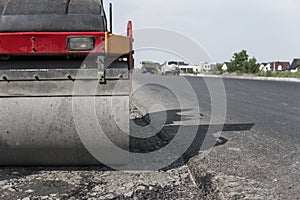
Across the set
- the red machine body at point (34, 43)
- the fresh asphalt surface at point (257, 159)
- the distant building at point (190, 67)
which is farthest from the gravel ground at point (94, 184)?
the distant building at point (190, 67)

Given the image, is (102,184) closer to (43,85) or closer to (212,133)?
(43,85)

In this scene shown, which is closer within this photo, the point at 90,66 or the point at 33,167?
the point at 90,66

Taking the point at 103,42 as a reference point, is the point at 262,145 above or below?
below

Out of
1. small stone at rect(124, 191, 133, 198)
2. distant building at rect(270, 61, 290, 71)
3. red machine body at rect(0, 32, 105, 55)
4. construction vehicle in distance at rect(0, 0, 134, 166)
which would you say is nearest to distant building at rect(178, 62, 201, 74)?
construction vehicle in distance at rect(0, 0, 134, 166)

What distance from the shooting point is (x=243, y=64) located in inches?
2360

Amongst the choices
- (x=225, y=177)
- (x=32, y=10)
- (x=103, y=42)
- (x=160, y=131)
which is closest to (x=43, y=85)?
(x=103, y=42)

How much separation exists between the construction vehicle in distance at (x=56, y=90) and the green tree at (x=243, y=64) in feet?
182

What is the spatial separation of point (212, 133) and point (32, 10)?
10.8 ft

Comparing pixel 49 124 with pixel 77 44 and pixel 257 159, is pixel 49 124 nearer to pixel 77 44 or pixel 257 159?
pixel 77 44

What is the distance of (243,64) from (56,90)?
58.4m

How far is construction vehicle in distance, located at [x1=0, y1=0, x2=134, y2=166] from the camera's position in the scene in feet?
12.0

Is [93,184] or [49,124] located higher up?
[49,124]

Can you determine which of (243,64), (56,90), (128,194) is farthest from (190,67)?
(243,64)

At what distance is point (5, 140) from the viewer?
3.74m
